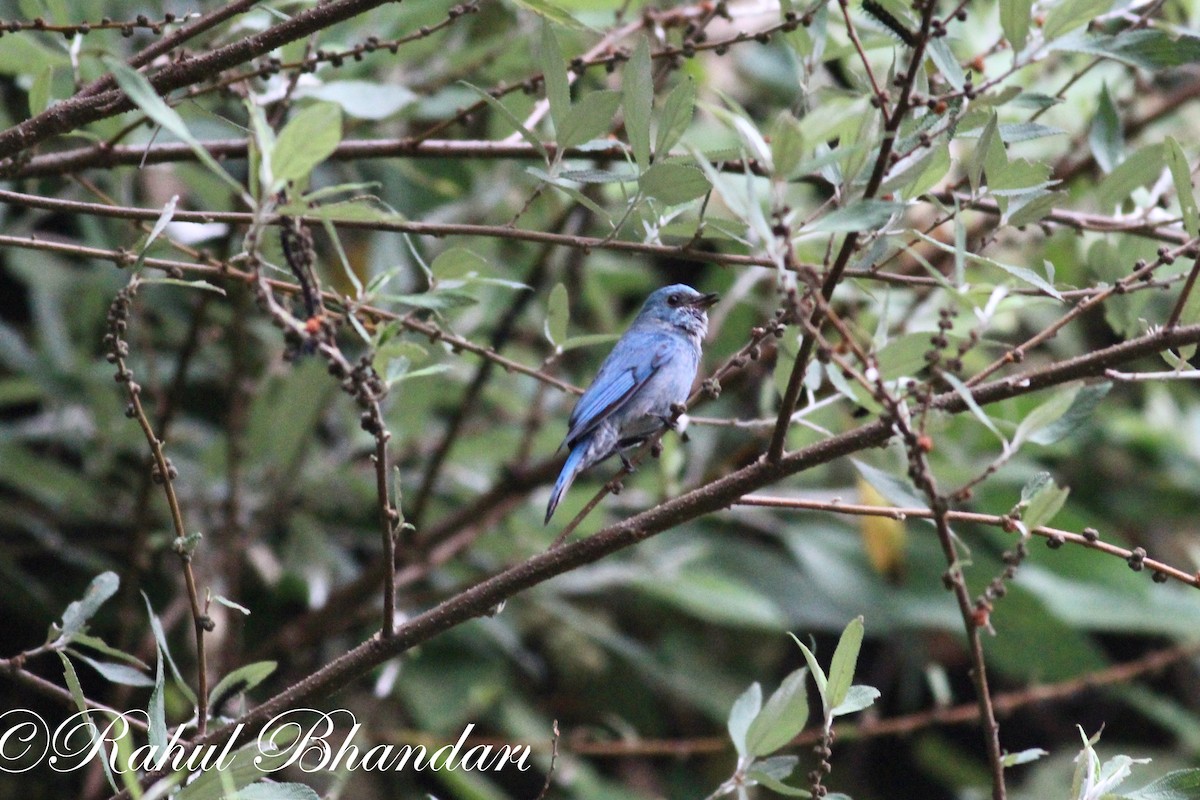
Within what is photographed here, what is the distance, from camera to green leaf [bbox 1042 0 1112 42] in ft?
6.74

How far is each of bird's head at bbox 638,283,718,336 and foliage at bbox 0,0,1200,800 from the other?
259 mm

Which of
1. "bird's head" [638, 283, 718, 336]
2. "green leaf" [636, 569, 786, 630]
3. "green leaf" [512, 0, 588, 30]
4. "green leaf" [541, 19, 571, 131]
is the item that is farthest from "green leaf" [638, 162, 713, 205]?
"green leaf" [636, 569, 786, 630]

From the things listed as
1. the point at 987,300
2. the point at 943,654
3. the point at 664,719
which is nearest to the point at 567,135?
the point at 987,300

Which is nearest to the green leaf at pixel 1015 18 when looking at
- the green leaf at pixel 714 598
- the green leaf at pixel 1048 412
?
the green leaf at pixel 1048 412

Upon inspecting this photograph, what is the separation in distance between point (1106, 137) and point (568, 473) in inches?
66.0

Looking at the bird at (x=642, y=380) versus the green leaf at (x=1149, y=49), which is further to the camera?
the bird at (x=642, y=380)

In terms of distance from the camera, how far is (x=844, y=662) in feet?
6.75

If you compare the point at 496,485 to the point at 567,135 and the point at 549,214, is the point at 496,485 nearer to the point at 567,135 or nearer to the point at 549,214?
the point at 549,214

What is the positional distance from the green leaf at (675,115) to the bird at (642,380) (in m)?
1.51

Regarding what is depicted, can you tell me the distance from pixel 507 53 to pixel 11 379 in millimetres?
2194

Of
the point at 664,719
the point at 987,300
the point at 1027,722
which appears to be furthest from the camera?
the point at 1027,722

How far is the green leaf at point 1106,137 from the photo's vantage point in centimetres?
292

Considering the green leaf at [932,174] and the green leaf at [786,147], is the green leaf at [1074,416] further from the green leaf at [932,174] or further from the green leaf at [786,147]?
the green leaf at [786,147]

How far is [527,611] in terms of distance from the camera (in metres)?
4.86
